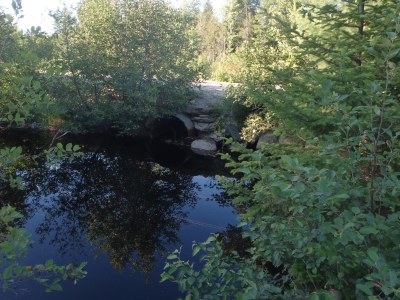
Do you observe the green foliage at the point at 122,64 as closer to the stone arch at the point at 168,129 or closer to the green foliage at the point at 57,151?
the stone arch at the point at 168,129

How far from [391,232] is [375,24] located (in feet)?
12.8

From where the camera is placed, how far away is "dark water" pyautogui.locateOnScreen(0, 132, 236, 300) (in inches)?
297

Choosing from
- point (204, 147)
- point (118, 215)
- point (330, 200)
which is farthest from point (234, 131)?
point (330, 200)

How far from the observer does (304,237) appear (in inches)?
81.8

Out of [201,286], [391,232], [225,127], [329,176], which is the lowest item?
[225,127]

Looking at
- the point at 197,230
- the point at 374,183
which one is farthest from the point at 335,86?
the point at 197,230

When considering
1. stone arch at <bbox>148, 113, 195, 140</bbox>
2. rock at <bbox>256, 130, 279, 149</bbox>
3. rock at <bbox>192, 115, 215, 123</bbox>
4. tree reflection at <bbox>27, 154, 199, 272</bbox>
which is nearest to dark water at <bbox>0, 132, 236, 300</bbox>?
tree reflection at <bbox>27, 154, 199, 272</bbox>

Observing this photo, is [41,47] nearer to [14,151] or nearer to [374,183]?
[14,151]

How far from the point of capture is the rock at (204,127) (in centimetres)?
1939

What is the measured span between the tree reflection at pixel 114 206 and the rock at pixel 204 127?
4301 mm

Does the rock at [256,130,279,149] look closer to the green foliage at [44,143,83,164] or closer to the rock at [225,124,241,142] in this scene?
the rock at [225,124,241,142]

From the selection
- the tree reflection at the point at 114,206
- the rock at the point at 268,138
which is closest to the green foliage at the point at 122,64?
the tree reflection at the point at 114,206

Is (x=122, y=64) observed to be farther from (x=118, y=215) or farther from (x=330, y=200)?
(x=330, y=200)

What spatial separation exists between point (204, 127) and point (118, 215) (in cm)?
986
